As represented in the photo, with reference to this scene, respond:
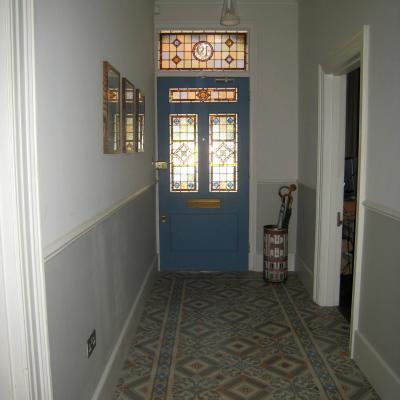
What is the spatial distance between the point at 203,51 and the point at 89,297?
3561 millimetres

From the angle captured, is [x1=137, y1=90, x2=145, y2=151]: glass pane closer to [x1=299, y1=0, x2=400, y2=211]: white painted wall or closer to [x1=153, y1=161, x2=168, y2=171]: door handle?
[x1=153, y1=161, x2=168, y2=171]: door handle

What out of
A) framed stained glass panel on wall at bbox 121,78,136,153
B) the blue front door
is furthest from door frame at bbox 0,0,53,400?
the blue front door

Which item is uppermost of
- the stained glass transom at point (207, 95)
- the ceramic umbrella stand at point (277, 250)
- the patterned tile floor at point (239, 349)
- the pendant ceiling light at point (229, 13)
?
the pendant ceiling light at point (229, 13)

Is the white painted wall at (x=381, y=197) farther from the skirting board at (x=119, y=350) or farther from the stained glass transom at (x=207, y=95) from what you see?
the stained glass transom at (x=207, y=95)

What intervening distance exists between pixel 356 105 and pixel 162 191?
10.3ft

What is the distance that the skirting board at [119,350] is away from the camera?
2.42 m

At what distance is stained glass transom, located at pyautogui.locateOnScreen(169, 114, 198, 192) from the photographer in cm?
501

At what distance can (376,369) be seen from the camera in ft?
8.55

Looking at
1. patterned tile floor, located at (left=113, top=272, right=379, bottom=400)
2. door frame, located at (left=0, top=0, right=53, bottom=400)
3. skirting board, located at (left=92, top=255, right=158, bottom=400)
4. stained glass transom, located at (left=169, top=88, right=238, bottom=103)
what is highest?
stained glass transom, located at (left=169, top=88, right=238, bottom=103)

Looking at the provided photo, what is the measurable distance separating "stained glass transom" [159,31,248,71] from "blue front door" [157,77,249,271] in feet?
0.60

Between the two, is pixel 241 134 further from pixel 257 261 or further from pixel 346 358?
pixel 346 358

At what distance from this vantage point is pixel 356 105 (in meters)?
6.21

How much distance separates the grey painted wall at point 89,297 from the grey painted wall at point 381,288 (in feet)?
5.33

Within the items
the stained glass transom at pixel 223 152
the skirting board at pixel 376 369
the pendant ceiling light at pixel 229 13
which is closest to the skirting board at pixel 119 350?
the stained glass transom at pixel 223 152
